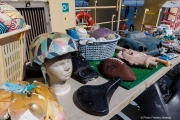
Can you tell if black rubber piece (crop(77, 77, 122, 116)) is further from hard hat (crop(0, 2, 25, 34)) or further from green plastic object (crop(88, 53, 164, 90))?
hard hat (crop(0, 2, 25, 34))

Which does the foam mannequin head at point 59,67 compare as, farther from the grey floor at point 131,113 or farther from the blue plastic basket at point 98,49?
the grey floor at point 131,113

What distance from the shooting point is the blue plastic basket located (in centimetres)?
79

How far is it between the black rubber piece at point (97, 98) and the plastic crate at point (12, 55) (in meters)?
0.28

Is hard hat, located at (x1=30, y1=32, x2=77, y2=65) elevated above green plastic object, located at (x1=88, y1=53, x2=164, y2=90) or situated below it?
above

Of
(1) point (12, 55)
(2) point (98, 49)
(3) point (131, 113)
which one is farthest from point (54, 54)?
(3) point (131, 113)

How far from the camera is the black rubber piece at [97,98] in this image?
0.50 metres

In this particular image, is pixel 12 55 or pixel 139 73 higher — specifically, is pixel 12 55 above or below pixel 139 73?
above

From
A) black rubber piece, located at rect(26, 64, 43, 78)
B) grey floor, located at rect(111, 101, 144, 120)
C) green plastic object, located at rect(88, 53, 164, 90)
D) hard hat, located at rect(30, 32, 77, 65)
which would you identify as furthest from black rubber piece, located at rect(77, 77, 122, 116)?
grey floor, located at rect(111, 101, 144, 120)

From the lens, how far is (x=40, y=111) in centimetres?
39

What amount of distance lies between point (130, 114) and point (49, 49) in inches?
40.7

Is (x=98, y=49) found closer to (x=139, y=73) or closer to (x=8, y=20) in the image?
(x=139, y=73)

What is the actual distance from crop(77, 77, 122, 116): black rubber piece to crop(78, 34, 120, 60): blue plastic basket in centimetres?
24

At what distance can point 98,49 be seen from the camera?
82 cm

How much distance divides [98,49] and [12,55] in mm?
430
